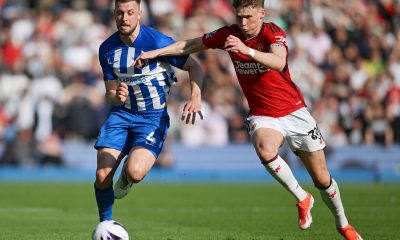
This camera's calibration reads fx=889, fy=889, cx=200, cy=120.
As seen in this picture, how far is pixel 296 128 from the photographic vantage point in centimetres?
986

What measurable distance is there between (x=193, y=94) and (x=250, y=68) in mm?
690

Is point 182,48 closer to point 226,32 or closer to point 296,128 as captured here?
point 226,32

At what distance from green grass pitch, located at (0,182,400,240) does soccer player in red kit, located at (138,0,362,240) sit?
81cm

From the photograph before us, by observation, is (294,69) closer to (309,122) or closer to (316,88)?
(316,88)

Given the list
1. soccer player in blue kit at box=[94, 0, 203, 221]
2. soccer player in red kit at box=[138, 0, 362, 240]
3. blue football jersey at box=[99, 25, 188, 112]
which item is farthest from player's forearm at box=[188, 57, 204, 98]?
soccer player in red kit at box=[138, 0, 362, 240]

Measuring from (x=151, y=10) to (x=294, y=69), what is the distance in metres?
4.87

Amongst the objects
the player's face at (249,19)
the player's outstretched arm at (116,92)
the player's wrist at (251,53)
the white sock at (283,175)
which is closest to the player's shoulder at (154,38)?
the player's outstretched arm at (116,92)

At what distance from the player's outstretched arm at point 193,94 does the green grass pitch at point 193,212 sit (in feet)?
5.44

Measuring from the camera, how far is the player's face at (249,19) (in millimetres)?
9414

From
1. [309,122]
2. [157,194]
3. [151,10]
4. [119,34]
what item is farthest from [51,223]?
[151,10]

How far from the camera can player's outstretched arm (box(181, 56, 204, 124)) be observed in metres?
9.34

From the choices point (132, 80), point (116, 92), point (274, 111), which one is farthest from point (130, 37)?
point (274, 111)

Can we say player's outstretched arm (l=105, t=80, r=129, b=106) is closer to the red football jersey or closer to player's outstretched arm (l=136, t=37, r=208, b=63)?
player's outstretched arm (l=136, t=37, r=208, b=63)

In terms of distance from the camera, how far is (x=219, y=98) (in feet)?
73.5
